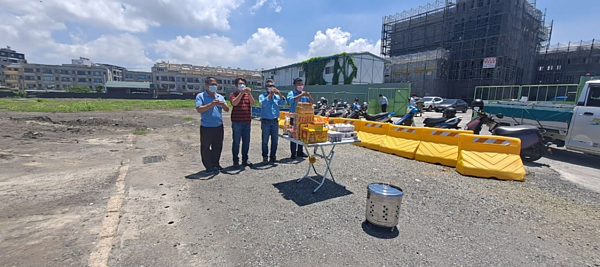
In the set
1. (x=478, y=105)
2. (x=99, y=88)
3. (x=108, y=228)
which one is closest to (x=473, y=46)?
(x=478, y=105)

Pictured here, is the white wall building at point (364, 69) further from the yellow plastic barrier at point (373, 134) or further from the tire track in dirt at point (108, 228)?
the tire track in dirt at point (108, 228)

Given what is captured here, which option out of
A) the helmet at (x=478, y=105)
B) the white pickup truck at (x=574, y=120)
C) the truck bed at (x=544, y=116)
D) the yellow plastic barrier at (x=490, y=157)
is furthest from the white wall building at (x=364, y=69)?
the yellow plastic barrier at (x=490, y=157)

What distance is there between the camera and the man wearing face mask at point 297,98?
18.5 ft

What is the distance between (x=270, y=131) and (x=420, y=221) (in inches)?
145

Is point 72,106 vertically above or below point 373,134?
below

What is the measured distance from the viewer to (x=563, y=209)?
3.84m

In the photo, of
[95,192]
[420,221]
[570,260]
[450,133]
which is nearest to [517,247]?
[570,260]

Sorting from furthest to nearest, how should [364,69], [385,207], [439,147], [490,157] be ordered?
[364,69] → [439,147] → [490,157] → [385,207]

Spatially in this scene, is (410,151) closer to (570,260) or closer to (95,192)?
(570,260)

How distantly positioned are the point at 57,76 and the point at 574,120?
114m

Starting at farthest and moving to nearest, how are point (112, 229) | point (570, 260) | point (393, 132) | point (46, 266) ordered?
1. point (393, 132)
2. point (112, 229)
3. point (570, 260)
4. point (46, 266)

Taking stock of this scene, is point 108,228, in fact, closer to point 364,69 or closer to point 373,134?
point 373,134

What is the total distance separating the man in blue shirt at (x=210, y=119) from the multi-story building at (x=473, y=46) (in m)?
39.5

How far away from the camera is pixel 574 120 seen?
650 cm
